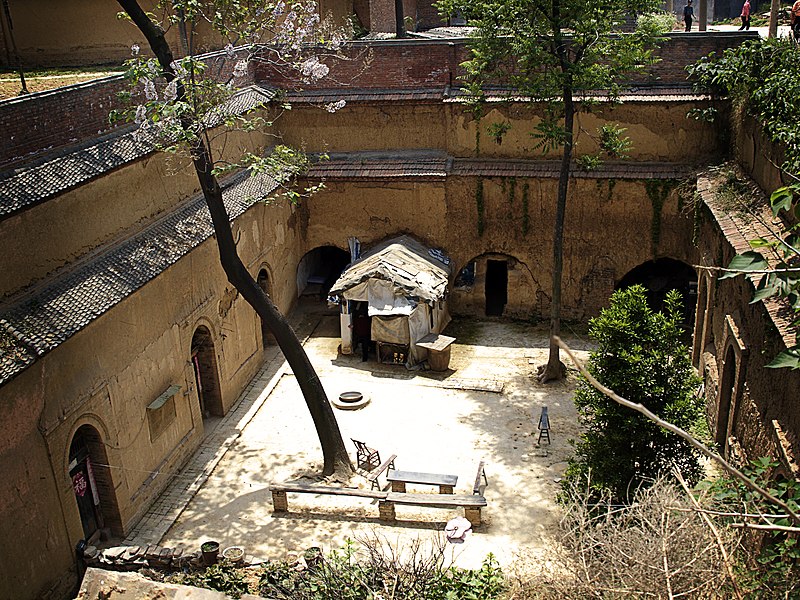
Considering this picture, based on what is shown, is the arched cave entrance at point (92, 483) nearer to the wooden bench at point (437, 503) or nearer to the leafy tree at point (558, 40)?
the wooden bench at point (437, 503)

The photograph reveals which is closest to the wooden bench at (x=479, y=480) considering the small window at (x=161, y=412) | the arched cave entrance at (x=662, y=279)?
the small window at (x=161, y=412)

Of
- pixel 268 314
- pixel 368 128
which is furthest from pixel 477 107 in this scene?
pixel 268 314

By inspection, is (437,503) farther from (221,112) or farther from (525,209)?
(525,209)

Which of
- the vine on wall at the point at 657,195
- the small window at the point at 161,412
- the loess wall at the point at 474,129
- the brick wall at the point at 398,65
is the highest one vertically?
the brick wall at the point at 398,65

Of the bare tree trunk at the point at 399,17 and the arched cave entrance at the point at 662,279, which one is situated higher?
the bare tree trunk at the point at 399,17

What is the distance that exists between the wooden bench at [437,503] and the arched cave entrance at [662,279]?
29.9 feet

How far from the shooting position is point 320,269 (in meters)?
23.0

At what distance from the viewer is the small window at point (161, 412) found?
547 inches

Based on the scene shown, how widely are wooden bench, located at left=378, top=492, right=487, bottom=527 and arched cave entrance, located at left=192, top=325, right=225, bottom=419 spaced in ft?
16.1

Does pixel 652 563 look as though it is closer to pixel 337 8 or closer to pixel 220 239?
pixel 220 239

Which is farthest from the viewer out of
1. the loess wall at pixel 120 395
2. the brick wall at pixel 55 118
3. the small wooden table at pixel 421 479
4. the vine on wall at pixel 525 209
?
the vine on wall at pixel 525 209

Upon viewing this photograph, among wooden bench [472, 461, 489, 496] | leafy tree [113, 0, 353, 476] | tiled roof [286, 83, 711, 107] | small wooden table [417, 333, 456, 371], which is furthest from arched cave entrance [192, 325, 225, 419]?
tiled roof [286, 83, 711, 107]

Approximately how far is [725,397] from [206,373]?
1011cm

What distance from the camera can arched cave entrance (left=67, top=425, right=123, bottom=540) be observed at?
12.4m
